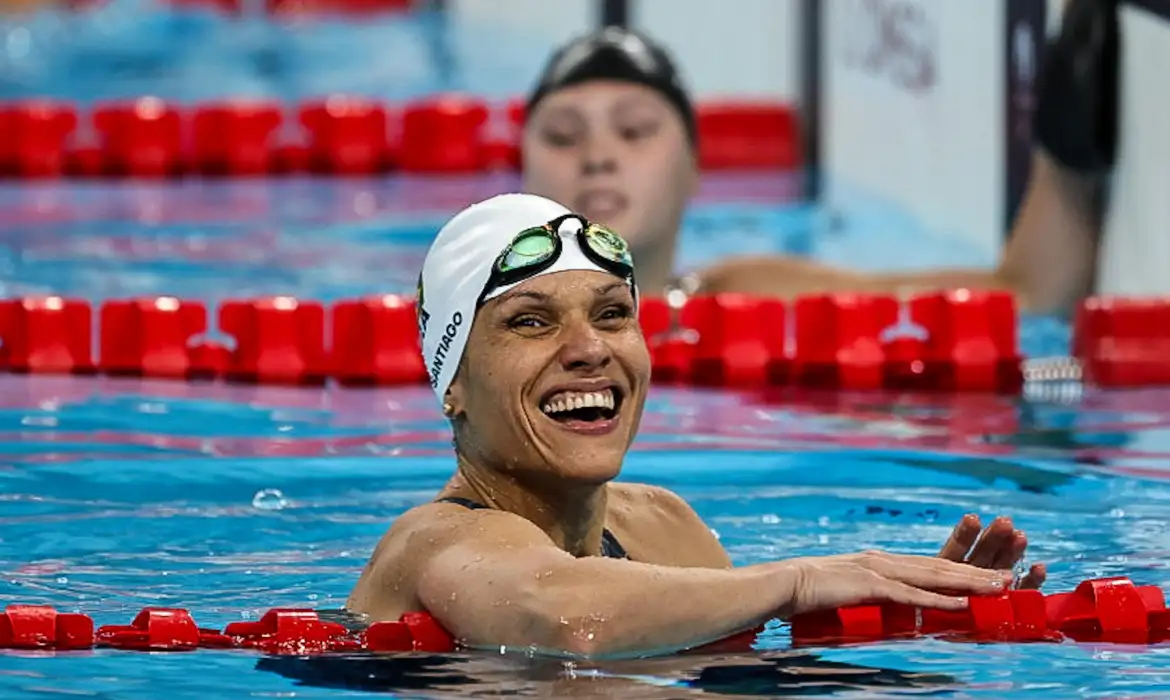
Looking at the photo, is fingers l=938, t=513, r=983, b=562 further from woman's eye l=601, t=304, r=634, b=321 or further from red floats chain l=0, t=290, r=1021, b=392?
red floats chain l=0, t=290, r=1021, b=392

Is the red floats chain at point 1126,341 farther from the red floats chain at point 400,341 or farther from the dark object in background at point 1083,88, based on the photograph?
the dark object in background at point 1083,88

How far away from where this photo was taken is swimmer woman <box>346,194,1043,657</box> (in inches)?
143

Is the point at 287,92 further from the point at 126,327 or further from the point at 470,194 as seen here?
the point at 126,327

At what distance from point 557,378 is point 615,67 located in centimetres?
372

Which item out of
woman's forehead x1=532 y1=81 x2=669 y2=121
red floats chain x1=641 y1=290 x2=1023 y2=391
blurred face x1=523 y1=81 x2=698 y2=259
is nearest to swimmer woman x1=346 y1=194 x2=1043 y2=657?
red floats chain x1=641 y1=290 x2=1023 y2=391

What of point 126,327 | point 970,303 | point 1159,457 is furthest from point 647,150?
point 1159,457

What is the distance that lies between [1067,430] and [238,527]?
2270mm

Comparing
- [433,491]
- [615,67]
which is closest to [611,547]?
[433,491]

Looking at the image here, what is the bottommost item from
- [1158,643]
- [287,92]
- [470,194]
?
[1158,643]

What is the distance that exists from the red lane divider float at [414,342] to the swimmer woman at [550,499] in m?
2.98

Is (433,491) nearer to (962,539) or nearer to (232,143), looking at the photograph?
(962,539)

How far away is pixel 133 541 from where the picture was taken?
513 centimetres

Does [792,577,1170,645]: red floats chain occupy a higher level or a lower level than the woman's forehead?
lower

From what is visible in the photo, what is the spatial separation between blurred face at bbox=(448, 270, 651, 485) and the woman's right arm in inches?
6.8
